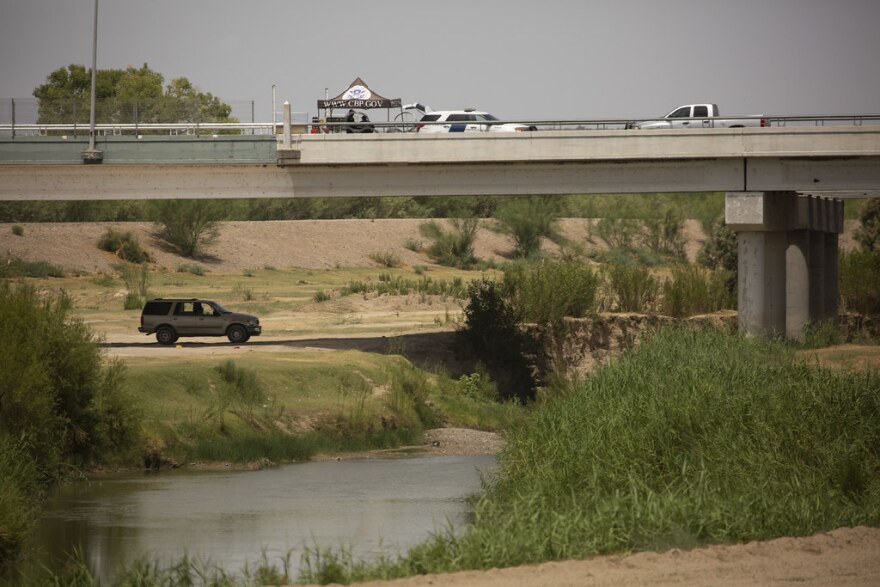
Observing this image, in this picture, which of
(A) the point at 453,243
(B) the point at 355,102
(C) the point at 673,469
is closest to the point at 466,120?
(B) the point at 355,102

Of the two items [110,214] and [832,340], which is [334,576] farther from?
[110,214]

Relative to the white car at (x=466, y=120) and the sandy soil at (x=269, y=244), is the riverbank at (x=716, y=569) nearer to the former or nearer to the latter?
the white car at (x=466, y=120)

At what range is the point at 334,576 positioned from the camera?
17.4m

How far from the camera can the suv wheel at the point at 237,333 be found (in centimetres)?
4638

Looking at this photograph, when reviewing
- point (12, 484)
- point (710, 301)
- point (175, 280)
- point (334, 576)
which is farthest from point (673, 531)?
point (175, 280)

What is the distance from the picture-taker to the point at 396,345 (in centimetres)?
4631

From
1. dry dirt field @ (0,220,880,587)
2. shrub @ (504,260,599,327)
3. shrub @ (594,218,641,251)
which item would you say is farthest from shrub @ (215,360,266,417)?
shrub @ (594,218,641,251)

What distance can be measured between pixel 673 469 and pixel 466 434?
53.9 feet

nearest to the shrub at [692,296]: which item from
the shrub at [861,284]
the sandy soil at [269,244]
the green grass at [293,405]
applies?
the shrub at [861,284]

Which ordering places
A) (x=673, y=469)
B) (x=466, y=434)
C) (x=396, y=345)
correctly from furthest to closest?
1. (x=396, y=345)
2. (x=466, y=434)
3. (x=673, y=469)

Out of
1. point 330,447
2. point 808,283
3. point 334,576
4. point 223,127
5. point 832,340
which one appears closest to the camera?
point 334,576

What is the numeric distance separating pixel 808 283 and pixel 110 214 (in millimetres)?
49177

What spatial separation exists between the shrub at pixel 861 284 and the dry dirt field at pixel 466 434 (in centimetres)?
1778

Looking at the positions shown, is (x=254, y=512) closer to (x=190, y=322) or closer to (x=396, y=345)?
(x=396, y=345)
